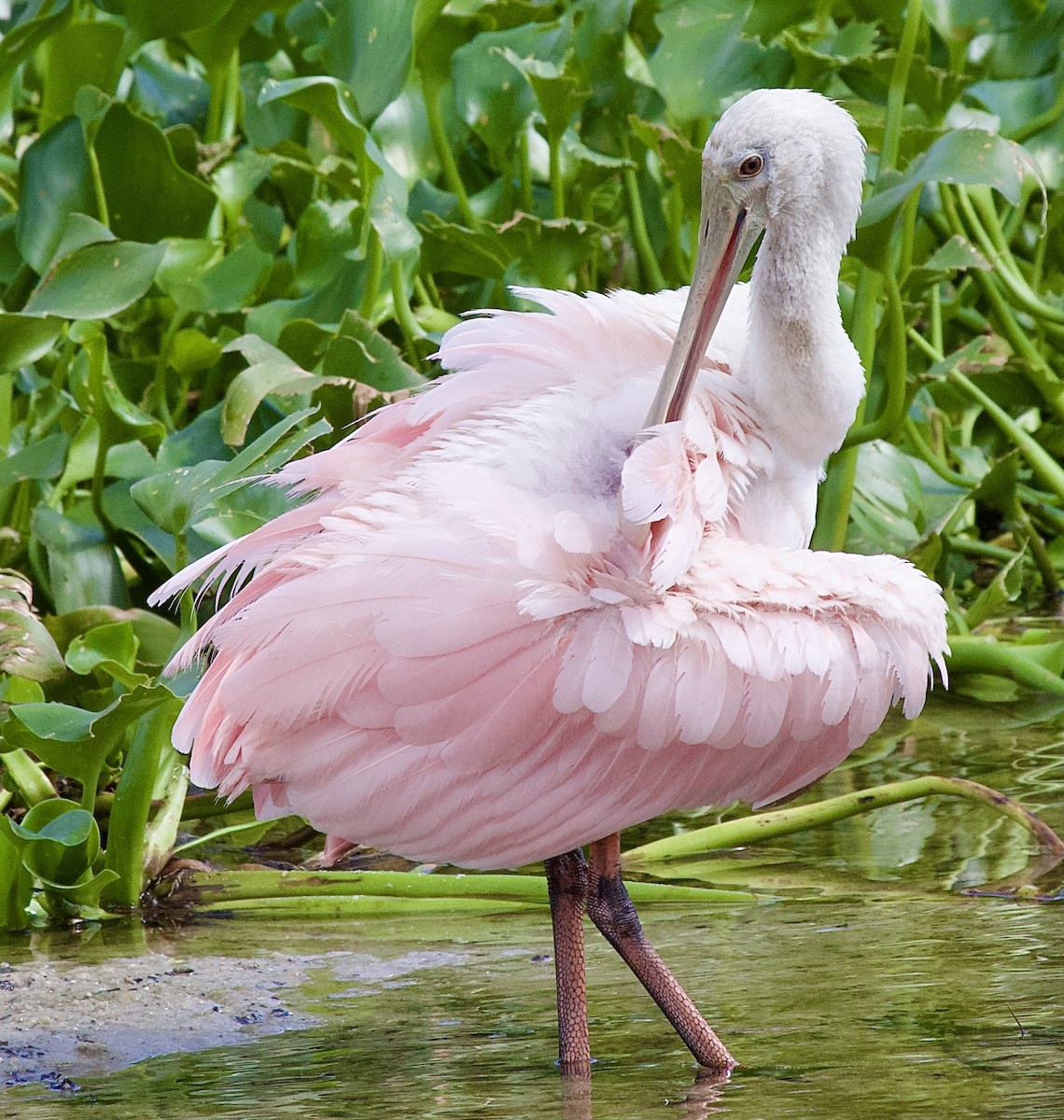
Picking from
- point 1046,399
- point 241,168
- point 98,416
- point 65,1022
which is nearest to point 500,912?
point 65,1022

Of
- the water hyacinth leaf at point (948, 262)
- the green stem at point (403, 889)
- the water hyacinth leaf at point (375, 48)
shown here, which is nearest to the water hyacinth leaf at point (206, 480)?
the green stem at point (403, 889)

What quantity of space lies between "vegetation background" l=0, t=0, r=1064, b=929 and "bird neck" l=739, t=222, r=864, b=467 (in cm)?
44

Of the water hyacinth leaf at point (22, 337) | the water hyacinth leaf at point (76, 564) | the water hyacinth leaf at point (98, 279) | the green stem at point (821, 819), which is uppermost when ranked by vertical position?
the water hyacinth leaf at point (98, 279)

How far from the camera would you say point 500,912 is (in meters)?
4.29

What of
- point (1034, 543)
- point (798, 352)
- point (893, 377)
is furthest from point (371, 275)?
point (1034, 543)

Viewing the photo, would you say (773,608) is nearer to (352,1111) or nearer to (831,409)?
(831,409)

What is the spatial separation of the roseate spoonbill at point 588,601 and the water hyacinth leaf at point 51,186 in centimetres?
204

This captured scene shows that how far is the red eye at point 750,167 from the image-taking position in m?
3.60

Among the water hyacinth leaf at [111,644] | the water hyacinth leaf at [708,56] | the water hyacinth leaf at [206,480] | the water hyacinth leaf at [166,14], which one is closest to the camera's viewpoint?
the water hyacinth leaf at [206,480]

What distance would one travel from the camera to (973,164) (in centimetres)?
385

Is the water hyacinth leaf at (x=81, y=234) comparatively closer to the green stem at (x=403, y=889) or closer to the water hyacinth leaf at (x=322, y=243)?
the water hyacinth leaf at (x=322, y=243)

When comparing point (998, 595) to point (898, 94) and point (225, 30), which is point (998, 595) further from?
point (225, 30)

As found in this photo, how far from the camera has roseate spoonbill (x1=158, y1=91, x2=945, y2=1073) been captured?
3184 mm

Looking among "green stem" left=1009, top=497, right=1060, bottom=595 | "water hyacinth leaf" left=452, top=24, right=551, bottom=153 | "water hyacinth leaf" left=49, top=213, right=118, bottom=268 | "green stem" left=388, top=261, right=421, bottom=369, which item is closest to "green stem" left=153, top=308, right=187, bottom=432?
"green stem" left=388, top=261, right=421, bottom=369
